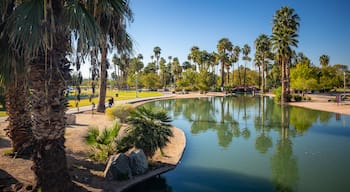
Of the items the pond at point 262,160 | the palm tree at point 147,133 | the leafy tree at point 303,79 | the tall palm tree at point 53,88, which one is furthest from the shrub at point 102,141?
the leafy tree at point 303,79

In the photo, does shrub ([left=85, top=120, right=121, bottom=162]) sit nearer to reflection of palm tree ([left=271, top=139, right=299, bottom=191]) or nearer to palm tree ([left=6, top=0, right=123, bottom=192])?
palm tree ([left=6, top=0, right=123, bottom=192])

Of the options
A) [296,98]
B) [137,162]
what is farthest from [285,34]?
[137,162]

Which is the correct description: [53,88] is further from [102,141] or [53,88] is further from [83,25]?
[102,141]

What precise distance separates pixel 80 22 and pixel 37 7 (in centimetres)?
87

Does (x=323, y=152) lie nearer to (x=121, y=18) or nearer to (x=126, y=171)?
(x=126, y=171)

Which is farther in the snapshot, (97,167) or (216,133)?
(216,133)

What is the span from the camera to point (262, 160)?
12180 millimetres

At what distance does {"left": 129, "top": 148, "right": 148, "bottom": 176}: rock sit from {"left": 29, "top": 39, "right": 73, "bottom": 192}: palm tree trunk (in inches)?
114

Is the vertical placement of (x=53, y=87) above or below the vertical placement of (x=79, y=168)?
above

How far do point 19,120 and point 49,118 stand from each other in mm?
4488

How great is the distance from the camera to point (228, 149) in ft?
47.3

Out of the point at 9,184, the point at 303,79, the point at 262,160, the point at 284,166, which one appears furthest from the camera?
the point at 303,79

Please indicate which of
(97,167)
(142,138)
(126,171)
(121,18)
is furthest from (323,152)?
(121,18)

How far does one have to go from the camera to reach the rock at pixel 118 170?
8.25 metres
